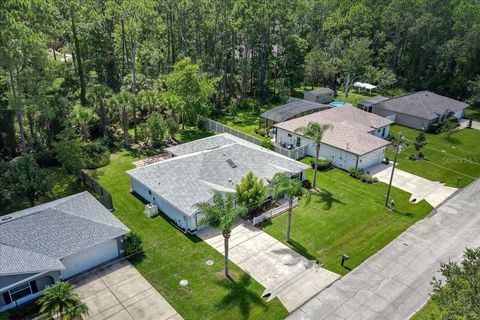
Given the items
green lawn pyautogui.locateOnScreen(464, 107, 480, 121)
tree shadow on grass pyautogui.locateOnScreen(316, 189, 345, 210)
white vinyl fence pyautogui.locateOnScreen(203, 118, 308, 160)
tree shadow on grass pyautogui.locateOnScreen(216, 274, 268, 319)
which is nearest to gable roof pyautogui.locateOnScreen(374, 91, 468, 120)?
green lawn pyautogui.locateOnScreen(464, 107, 480, 121)

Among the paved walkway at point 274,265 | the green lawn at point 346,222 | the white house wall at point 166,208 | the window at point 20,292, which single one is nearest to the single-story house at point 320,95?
the green lawn at point 346,222

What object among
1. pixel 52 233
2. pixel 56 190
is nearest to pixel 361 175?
pixel 52 233

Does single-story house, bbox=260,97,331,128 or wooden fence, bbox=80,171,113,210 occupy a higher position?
single-story house, bbox=260,97,331,128

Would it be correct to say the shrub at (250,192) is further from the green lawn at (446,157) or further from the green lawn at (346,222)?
the green lawn at (446,157)

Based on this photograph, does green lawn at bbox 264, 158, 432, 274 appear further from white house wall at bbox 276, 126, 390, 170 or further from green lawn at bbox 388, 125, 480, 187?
green lawn at bbox 388, 125, 480, 187

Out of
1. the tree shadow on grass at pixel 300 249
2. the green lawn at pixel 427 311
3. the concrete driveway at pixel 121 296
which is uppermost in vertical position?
the tree shadow on grass at pixel 300 249

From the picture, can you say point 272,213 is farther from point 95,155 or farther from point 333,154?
point 95,155

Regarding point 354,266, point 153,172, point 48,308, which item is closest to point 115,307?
point 48,308
